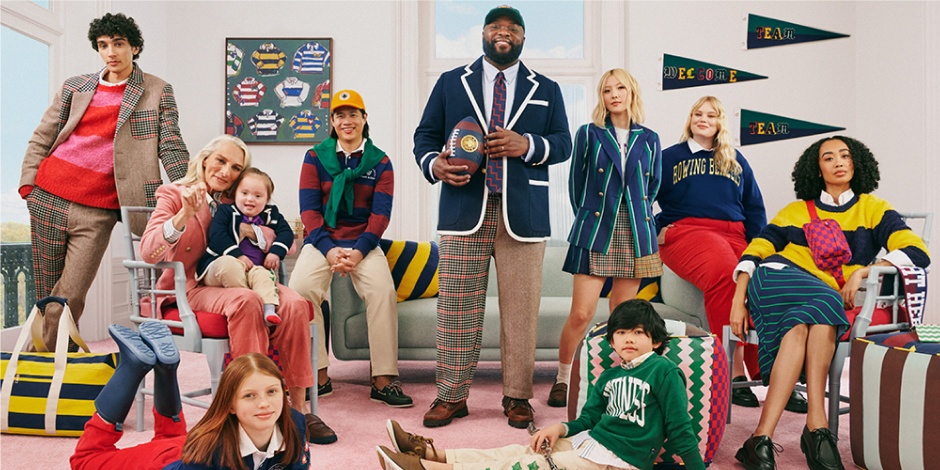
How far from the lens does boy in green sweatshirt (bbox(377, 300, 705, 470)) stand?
1697 millimetres

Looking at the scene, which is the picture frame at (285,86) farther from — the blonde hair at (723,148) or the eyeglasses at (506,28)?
the blonde hair at (723,148)

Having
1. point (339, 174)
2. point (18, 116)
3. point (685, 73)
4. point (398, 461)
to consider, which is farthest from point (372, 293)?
point (685, 73)

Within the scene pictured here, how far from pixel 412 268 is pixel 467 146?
1.06 meters

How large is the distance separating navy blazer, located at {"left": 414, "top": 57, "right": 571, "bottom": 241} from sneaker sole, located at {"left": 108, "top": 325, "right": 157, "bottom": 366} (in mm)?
1154

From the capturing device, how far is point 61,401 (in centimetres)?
225

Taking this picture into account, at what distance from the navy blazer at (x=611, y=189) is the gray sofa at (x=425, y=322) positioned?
1.91 ft

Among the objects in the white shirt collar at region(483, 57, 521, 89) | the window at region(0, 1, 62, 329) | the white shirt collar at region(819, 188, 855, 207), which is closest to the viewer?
the white shirt collar at region(819, 188, 855, 207)

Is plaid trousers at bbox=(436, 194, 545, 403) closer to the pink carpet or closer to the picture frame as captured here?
the pink carpet

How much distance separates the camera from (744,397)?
285cm

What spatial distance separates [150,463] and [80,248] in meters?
1.62

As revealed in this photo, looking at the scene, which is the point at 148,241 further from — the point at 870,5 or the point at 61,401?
the point at 870,5

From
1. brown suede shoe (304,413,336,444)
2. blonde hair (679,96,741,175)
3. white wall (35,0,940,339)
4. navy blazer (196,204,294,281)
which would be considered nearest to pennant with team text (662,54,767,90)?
white wall (35,0,940,339)

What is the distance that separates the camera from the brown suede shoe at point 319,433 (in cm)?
224

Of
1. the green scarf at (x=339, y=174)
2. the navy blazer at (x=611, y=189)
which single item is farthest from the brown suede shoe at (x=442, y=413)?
the green scarf at (x=339, y=174)
